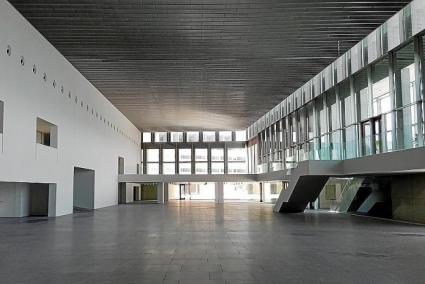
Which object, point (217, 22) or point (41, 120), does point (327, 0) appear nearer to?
point (217, 22)

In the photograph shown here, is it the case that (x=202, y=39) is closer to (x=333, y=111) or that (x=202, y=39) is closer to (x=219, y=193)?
(x=333, y=111)

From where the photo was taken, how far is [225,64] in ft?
75.2

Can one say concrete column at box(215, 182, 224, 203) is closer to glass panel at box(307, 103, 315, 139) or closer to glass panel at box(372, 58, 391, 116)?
glass panel at box(307, 103, 315, 139)

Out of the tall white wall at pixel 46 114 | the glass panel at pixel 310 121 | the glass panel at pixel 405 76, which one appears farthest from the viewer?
the glass panel at pixel 310 121

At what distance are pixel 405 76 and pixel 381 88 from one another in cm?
164

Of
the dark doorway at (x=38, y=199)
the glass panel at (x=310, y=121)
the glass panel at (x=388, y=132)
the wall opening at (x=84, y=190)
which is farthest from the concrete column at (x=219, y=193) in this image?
the glass panel at (x=388, y=132)

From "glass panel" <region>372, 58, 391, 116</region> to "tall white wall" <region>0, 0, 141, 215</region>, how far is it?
14.5 m

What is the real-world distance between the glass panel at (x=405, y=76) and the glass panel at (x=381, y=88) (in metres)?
0.63

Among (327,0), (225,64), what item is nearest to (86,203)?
(225,64)

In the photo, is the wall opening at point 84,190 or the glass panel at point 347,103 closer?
the glass panel at point 347,103

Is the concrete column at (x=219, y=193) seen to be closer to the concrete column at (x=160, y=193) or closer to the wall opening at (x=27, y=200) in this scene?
the concrete column at (x=160, y=193)

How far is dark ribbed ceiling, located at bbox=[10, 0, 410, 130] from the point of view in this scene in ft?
51.0

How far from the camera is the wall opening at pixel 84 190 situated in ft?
95.7

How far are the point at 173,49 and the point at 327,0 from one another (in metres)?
7.64
